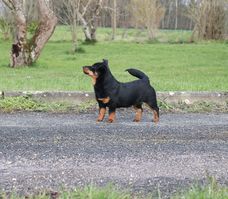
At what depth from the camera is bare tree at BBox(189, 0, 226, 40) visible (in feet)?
106

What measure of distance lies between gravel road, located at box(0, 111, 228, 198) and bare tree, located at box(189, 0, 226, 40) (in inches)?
987

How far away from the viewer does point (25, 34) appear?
15.6 meters

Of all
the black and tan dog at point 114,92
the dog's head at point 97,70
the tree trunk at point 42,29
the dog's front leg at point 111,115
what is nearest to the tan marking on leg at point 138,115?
the black and tan dog at point 114,92

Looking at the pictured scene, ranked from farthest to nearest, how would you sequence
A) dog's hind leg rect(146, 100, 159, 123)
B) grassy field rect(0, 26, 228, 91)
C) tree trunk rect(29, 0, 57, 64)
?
tree trunk rect(29, 0, 57, 64) < grassy field rect(0, 26, 228, 91) < dog's hind leg rect(146, 100, 159, 123)

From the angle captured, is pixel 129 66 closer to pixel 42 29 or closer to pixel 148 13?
pixel 42 29

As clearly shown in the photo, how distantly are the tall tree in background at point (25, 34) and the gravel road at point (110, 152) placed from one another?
7.82m

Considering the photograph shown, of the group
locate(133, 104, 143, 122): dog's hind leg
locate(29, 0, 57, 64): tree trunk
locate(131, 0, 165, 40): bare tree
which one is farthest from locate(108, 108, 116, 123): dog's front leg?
locate(131, 0, 165, 40): bare tree

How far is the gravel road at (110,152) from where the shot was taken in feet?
15.2

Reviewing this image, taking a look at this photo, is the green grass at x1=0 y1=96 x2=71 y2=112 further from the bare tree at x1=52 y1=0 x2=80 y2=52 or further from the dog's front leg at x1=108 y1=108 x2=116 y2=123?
the bare tree at x1=52 y1=0 x2=80 y2=52

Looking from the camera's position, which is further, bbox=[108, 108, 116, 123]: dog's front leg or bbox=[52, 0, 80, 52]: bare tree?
bbox=[52, 0, 80, 52]: bare tree

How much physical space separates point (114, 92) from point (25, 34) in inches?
343

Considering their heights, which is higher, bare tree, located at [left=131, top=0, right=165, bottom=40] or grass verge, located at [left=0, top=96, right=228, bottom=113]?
grass verge, located at [left=0, top=96, right=228, bottom=113]

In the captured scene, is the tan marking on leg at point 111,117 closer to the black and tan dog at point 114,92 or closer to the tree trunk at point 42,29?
the black and tan dog at point 114,92

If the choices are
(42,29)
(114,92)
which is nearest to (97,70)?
(114,92)
